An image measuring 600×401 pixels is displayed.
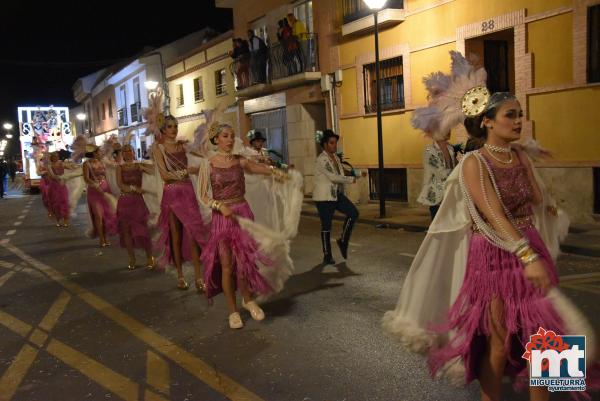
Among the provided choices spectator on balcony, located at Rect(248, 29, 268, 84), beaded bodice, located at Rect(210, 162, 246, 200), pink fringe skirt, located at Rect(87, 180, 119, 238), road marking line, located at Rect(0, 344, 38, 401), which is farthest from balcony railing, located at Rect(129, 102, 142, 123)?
road marking line, located at Rect(0, 344, 38, 401)

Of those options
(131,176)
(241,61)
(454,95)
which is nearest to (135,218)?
(131,176)

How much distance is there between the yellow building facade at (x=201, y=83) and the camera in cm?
2398

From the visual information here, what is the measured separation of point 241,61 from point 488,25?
35.1 feet

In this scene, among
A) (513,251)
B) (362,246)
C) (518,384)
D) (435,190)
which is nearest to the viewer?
(513,251)

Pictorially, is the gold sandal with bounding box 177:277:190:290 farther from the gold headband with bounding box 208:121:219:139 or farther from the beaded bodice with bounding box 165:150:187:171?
the gold headband with bounding box 208:121:219:139

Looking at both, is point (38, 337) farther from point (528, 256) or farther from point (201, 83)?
point (201, 83)

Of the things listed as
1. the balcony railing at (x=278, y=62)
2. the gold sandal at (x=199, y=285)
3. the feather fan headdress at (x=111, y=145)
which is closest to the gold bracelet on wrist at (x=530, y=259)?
the gold sandal at (x=199, y=285)

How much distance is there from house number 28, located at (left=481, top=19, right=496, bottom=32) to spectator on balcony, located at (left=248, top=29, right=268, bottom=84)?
916 centimetres

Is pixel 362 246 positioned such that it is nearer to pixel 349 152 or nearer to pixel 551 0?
pixel 551 0

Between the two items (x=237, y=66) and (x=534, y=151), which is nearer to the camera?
(x=534, y=151)

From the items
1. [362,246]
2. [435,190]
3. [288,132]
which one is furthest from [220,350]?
[288,132]

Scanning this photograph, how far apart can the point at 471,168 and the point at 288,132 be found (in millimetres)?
16711

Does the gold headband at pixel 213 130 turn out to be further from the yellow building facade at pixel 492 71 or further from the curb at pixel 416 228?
the yellow building facade at pixel 492 71

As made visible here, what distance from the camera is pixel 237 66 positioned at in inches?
845
